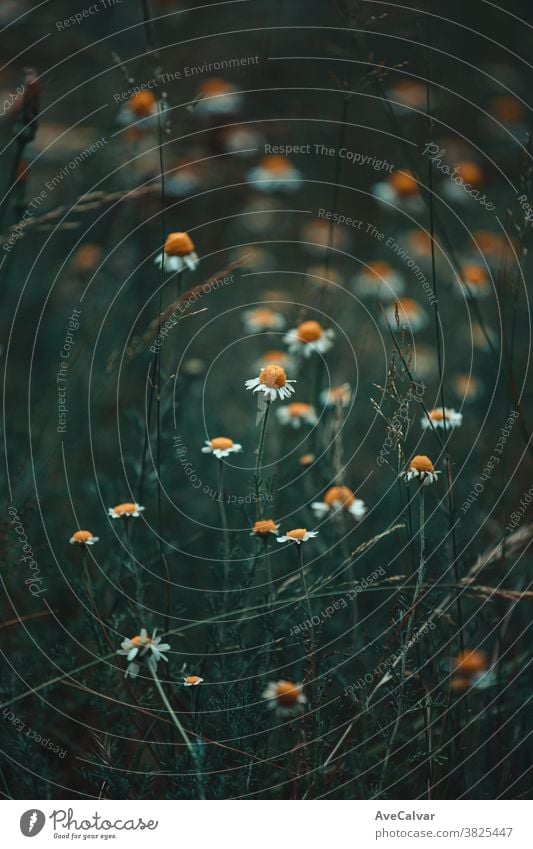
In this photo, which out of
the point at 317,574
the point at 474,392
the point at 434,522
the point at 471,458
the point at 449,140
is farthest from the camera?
the point at 449,140

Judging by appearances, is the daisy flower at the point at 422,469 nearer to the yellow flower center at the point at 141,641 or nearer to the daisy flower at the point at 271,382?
Answer: the daisy flower at the point at 271,382

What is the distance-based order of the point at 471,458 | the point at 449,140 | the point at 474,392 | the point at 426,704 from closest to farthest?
the point at 426,704 < the point at 471,458 < the point at 474,392 < the point at 449,140

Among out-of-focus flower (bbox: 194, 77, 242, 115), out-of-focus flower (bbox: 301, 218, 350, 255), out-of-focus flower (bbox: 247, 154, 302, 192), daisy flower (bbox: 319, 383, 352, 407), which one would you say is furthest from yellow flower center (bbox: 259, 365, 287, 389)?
out-of-focus flower (bbox: 301, 218, 350, 255)

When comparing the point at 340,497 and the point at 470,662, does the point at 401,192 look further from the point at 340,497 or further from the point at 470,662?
the point at 470,662

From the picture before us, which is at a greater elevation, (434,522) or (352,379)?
(352,379)

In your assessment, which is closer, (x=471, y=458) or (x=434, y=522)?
(x=434, y=522)
